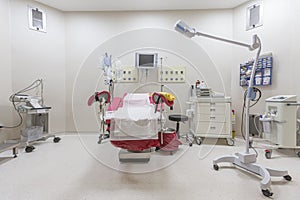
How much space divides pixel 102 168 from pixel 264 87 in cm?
277

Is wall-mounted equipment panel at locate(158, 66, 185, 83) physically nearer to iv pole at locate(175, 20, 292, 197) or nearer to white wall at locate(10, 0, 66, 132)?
iv pole at locate(175, 20, 292, 197)

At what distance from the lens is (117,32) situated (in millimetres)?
3465

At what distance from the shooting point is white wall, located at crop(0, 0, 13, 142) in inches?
105

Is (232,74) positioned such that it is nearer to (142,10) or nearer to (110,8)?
(142,10)

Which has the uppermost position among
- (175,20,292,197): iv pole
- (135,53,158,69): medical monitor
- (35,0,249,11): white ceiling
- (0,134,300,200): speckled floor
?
(35,0,249,11): white ceiling

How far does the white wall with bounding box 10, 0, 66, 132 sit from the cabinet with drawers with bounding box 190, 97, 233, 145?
8.67 feet

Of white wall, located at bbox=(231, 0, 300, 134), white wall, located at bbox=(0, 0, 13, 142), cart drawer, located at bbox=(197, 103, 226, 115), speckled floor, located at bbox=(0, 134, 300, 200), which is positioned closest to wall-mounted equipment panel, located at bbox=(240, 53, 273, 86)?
white wall, located at bbox=(231, 0, 300, 134)

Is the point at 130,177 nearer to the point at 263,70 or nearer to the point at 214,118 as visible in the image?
the point at 214,118

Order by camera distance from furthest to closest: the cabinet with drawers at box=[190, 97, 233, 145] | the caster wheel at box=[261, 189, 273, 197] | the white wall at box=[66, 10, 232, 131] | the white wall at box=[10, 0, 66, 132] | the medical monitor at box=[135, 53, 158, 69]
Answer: the white wall at box=[66, 10, 232, 131] → the medical monitor at box=[135, 53, 158, 69] → the white wall at box=[10, 0, 66, 132] → the cabinet with drawers at box=[190, 97, 233, 145] → the caster wheel at box=[261, 189, 273, 197]

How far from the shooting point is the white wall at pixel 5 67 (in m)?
2.66

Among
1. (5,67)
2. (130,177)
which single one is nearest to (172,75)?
(130,177)

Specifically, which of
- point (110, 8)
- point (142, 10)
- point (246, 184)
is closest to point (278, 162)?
point (246, 184)

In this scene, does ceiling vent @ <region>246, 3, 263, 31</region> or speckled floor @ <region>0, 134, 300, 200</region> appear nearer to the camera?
speckled floor @ <region>0, 134, 300, 200</region>

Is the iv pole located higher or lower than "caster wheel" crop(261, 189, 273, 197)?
higher
